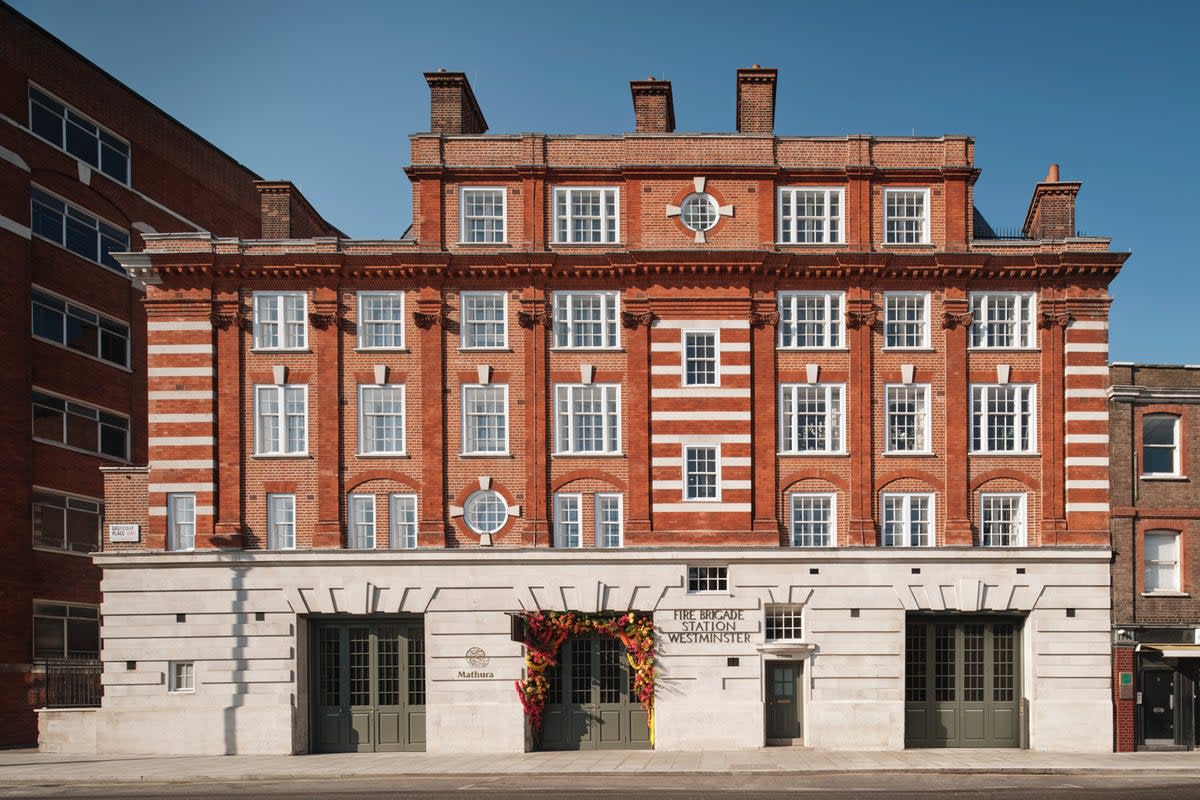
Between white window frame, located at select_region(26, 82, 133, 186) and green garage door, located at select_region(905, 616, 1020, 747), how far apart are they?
3296cm

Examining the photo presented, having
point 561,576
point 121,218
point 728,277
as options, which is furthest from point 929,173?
point 121,218

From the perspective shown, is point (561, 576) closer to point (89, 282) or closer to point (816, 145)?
point (816, 145)

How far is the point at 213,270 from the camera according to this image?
93.5 feet

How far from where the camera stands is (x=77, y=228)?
119 feet

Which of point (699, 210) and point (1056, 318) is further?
point (699, 210)

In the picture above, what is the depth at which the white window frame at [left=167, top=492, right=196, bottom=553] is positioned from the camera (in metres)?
28.1

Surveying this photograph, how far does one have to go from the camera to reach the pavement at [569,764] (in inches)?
941

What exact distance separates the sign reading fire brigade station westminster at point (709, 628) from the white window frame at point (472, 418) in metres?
6.72

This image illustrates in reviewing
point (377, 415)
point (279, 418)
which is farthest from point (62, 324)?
point (377, 415)

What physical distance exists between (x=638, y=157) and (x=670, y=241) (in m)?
2.66

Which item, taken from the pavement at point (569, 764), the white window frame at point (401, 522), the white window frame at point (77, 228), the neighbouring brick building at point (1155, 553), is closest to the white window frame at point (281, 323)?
the white window frame at point (401, 522)

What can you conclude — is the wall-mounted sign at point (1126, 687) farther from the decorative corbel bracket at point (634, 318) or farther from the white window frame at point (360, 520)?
the white window frame at point (360, 520)

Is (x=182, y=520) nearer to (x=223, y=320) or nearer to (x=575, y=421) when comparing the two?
(x=223, y=320)

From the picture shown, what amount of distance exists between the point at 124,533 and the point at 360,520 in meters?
6.61
